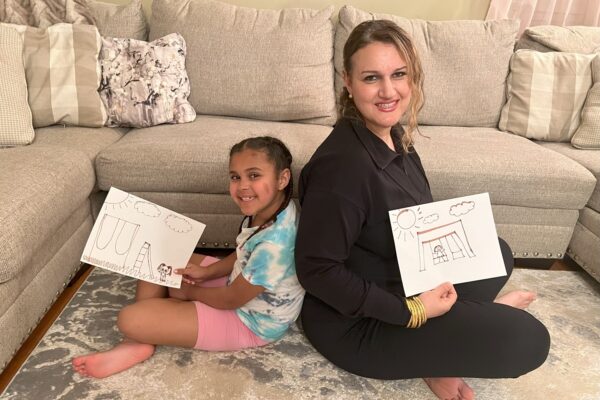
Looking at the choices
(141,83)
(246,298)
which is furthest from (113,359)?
(141,83)

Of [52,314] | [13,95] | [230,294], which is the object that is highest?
[13,95]

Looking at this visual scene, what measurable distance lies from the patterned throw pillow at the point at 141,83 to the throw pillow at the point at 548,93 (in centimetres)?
154

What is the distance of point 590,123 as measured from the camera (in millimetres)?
2035

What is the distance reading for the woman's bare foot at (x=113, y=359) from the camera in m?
1.23

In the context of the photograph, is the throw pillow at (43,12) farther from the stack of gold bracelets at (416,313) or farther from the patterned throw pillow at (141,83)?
the stack of gold bracelets at (416,313)

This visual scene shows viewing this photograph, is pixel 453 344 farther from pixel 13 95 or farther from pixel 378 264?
pixel 13 95

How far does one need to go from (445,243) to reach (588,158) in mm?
1078

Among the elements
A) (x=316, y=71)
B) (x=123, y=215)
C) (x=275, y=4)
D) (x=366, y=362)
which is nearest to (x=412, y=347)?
(x=366, y=362)

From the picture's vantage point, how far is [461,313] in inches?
46.1

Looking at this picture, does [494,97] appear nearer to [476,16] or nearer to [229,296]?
[476,16]

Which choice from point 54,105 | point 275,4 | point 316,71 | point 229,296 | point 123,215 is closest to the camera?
point 229,296

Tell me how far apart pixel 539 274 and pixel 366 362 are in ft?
3.49

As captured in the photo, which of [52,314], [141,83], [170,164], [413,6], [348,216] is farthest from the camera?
[413,6]

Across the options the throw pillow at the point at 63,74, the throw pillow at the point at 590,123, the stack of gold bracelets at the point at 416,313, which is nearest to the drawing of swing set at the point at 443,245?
the stack of gold bracelets at the point at 416,313
